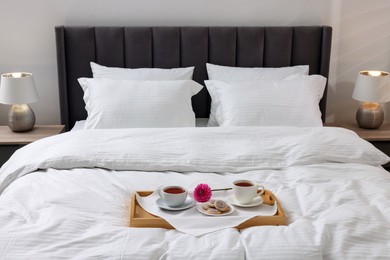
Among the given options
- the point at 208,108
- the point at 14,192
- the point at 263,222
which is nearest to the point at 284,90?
the point at 208,108

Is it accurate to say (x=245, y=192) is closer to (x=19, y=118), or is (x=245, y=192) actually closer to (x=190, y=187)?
(x=190, y=187)

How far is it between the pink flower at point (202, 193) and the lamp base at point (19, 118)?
167 centimetres

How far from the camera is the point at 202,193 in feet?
6.13

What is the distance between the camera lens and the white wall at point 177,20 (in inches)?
132

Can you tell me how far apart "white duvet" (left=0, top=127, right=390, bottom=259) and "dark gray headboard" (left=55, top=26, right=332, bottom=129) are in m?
0.86

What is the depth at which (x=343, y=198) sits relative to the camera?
194 cm

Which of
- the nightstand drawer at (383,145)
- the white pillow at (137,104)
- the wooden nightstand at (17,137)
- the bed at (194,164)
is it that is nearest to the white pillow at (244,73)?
the bed at (194,164)

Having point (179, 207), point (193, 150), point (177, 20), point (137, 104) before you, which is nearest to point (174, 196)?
point (179, 207)

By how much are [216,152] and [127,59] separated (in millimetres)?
1234

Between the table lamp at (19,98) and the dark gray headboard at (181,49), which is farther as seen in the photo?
the dark gray headboard at (181,49)

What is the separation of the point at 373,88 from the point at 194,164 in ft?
5.00

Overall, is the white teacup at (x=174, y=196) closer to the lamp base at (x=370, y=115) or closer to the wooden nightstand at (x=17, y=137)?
the wooden nightstand at (x=17, y=137)

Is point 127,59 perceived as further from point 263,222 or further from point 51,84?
point 263,222

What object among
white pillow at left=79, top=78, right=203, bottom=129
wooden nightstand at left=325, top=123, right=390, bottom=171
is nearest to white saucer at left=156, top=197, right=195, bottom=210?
white pillow at left=79, top=78, right=203, bottom=129
